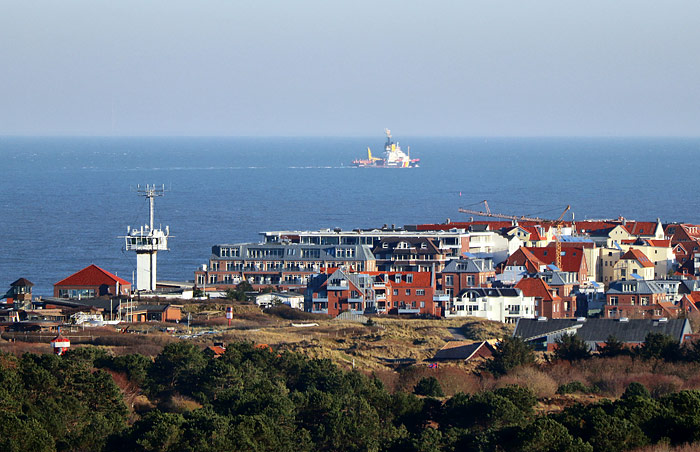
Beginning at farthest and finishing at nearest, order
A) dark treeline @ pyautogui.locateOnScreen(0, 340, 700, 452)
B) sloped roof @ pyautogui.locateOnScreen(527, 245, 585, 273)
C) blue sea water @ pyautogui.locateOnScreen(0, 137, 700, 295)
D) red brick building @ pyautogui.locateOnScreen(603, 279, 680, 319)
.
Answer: blue sea water @ pyautogui.locateOnScreen(0, 137, 700, 295) → sloped roof @ pyautogui.locateOnScreen(527, 245, 585, 273) → red brick building @ pyautogui.locateOnScreen(603, 279, 680, 319) → dark treeline @ pyautogui.locateOnScreen(0, 340, 700, 452)

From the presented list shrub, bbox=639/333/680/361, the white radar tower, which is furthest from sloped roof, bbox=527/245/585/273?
shrub, bbox=639/333/680/361

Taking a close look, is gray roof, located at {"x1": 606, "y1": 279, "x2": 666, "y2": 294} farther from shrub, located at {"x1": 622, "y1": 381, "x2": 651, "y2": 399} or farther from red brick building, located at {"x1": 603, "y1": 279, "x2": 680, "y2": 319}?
shrub, located at {"x1": 622, "y1": 381, "x2": 651, "y2": 399}

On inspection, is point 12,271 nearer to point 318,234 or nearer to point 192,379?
point 318,234

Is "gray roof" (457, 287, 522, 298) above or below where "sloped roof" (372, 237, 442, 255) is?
below

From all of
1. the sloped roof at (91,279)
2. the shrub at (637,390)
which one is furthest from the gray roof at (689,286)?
the shrub at (637,390)

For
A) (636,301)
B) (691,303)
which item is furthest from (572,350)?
(691,303)

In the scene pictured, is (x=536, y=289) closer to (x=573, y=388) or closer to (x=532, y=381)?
(x=532, y=381)
